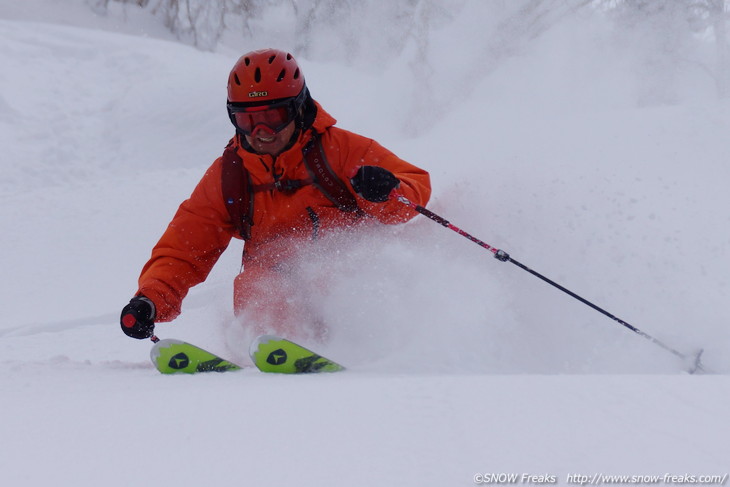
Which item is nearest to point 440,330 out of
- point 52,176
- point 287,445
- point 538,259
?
point 538,259

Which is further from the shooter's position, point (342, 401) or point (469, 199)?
point (469, 199)

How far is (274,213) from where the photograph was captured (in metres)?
3.71

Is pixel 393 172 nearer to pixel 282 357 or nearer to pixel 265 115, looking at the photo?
pixel 265 115

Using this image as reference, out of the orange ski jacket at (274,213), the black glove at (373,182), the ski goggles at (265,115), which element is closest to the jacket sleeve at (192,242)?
the orange ski jacket at (274,213)

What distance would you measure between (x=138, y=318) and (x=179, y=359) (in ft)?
1.08

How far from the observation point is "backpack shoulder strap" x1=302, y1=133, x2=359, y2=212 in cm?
361

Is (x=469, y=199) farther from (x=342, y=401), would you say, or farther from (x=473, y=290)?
(x=342, y=401)

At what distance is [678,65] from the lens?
1781 centimetres

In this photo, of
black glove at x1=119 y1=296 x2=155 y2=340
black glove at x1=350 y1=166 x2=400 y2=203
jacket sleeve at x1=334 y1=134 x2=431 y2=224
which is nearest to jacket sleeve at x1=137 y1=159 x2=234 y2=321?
black glove at x1=119 y1=296 x2=155 y2=340

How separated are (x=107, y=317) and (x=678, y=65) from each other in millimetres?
17377

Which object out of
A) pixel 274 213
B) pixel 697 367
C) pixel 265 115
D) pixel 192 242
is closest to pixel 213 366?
pixel 192 242

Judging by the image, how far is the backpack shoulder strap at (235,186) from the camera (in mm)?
Result: 3662

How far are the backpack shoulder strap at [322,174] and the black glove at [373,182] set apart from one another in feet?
1.31

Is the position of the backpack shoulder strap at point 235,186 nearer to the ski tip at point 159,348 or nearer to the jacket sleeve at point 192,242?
the jacket sleeve at point 192,242
